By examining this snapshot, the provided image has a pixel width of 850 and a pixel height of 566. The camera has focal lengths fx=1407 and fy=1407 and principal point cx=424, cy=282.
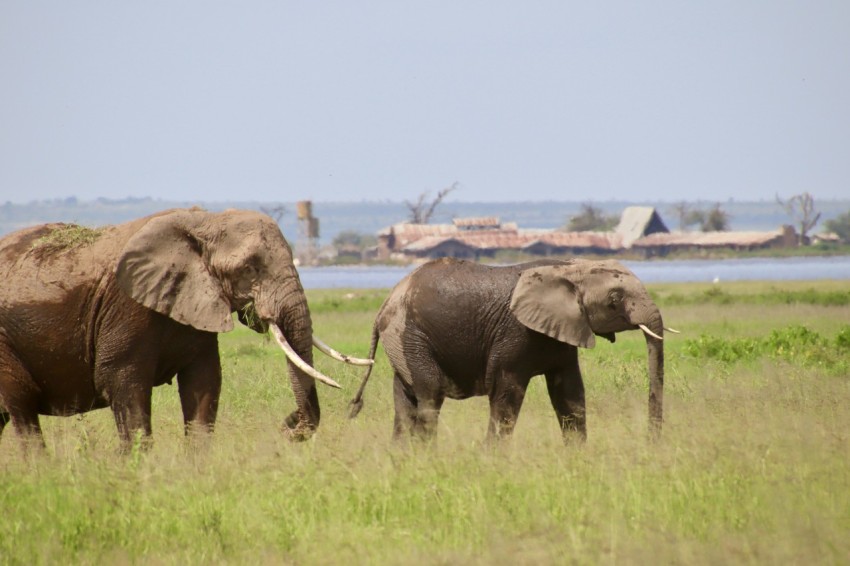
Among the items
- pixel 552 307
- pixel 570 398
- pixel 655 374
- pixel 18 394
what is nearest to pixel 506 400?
pixel 570 398

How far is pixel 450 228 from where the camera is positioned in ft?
467

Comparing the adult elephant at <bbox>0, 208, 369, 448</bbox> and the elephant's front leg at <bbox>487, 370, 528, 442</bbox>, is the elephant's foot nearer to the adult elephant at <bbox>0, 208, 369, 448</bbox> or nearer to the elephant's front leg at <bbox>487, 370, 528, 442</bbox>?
the adult elephant at <bbox>0, 208, 369, 448</bbox>

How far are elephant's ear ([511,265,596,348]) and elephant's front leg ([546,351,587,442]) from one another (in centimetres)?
37

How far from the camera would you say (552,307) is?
11641 millimetres

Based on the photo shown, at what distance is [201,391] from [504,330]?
110 inches

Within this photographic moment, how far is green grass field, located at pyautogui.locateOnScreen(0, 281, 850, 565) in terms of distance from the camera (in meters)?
7.82

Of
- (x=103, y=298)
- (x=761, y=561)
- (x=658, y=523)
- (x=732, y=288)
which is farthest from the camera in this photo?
(x=732, y=288)

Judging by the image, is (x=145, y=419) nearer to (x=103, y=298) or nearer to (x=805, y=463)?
(x=103, y=298)

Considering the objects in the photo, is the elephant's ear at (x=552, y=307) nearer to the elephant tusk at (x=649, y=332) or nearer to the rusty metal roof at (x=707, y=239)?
the elephant tusk at (x=649, y=332)

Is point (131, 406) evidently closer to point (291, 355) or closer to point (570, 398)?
point (291, 355)

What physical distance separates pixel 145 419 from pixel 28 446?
1.00m

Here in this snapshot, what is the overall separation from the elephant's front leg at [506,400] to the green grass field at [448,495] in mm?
244

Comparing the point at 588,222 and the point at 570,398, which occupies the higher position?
the point at 570,398

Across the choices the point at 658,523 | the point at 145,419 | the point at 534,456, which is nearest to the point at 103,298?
the point at 145,419
